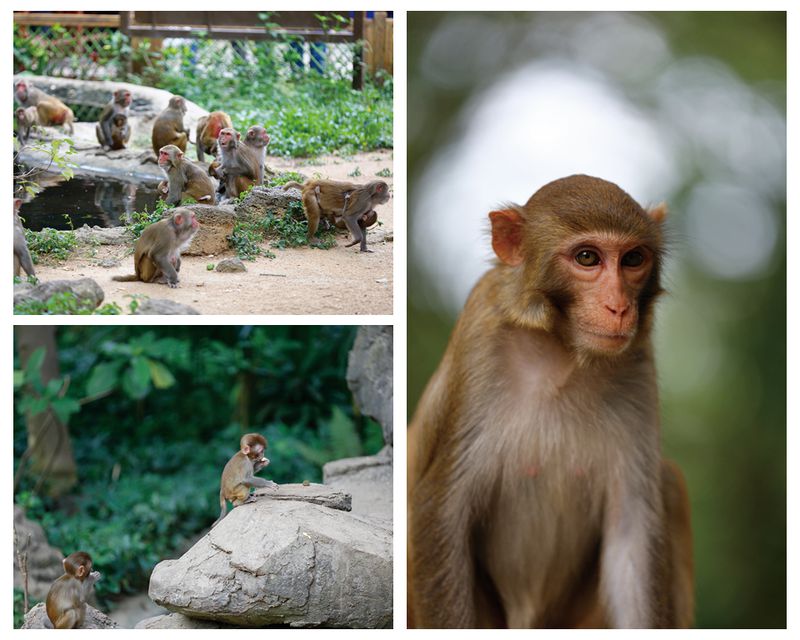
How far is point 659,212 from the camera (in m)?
2.79

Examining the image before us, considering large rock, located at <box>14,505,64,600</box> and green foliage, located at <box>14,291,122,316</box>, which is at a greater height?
green foliage, located at <box>14,291,122,316</box>

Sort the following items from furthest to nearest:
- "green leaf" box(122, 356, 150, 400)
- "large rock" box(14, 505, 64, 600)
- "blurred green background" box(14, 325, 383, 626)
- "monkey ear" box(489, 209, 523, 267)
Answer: "blurred green background" box(14, 325, 383, 626) → "green leaf" box(122, 356, 150, 400) → "large rock" box(14, 505, 64, 600) → "monkey ear" box(489, 209, 523, 267)

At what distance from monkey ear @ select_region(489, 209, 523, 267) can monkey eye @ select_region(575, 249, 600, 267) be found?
0.21 meters

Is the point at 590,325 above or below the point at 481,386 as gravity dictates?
above

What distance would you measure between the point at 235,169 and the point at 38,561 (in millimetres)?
2524

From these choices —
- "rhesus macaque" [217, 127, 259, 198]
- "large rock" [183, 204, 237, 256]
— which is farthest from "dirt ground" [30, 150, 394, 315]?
"rhesus macaque" [217, 127, 259, 198]

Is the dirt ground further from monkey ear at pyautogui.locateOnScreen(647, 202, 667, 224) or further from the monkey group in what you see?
monkey ear at pyautogui.locateOnScreen(647, 202, 667, 224)

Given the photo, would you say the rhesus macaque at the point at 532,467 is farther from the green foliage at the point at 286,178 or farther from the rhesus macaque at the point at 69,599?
the rhesus macaque at the point at 69,599

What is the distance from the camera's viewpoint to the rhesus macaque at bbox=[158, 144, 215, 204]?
3.19 metres

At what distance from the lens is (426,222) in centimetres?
338

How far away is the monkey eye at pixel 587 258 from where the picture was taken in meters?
2.59
